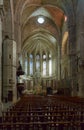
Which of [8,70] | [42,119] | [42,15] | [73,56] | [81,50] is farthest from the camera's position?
[42,15]

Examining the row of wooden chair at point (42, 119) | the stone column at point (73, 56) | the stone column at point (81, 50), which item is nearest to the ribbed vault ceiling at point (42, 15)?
the stone column at point (73, 56)

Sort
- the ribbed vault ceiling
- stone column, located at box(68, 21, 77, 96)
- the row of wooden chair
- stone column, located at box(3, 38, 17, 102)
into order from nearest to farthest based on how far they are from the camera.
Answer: the row of wooden chair, stone column, located at box(3, 38, 17, 102), stone column, located at box(68, 21, 77, 96), the ribbed vault ceiling

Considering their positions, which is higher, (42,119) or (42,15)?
(42,15)

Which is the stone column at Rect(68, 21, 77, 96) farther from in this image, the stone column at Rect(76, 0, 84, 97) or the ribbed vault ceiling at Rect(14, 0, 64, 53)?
the ribbed vault ceiling at Rect(14, 0, 64, 53)

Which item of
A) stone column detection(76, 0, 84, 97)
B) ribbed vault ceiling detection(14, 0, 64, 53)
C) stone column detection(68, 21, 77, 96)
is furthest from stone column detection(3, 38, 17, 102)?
ribbed vault ceiling detection(14, 0, 64, 53)

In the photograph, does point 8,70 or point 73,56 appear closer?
point 8,70

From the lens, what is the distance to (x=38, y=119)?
6.80 m

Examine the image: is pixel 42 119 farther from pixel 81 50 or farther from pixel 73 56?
pixel 73 56

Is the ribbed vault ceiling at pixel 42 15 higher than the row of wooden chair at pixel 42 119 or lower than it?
higher

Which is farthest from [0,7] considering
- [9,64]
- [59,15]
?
[59,15]

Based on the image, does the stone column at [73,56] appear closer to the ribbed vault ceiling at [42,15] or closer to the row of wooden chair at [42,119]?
the ribbed vault ceiling at [42,15]

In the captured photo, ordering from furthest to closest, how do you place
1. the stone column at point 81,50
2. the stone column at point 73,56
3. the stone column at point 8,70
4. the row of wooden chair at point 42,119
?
the stone column at point 73,56 < the stone column at point 81,50 < the stone column at point 8,70 < the row of wooden chair at point 42,119

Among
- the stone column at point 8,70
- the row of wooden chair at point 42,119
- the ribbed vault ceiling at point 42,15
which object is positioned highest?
the ribbed vault ceiling at point 42,15

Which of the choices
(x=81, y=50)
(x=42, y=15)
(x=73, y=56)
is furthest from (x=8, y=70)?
→ (x=42, y=15)
